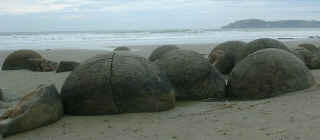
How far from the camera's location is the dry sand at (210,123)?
14.0 feet

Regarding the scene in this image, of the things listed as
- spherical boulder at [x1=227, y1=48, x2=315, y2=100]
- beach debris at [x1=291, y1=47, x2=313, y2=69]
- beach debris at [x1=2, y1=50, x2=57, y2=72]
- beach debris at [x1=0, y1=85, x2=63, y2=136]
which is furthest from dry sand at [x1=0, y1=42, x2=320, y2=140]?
beach debris at [x1=2, y1=50, x2=57, y2=72]

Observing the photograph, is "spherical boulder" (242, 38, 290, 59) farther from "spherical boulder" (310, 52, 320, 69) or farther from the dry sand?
the dry sand

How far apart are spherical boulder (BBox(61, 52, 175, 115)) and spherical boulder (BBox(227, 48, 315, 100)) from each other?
168 centimetres

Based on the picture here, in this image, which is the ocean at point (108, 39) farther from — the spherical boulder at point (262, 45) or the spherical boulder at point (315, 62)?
the spherical boulder at point (262, 45)

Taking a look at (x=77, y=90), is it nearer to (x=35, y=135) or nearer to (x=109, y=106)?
(x=109, y=106)

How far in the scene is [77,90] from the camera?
5.67 m

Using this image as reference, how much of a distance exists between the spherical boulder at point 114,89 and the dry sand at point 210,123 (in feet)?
0.54

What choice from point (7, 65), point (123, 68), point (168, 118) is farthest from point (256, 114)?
point (7, 65)

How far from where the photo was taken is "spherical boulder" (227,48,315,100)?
649cm

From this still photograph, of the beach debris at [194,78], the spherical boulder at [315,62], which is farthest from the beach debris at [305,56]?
the beach debris at [194,78]

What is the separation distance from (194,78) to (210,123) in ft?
6.86

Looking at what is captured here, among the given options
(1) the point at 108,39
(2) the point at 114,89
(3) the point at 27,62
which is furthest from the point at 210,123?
(1) the point at 108,39

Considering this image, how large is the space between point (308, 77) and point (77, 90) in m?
4.14

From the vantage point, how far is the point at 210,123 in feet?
15.9
